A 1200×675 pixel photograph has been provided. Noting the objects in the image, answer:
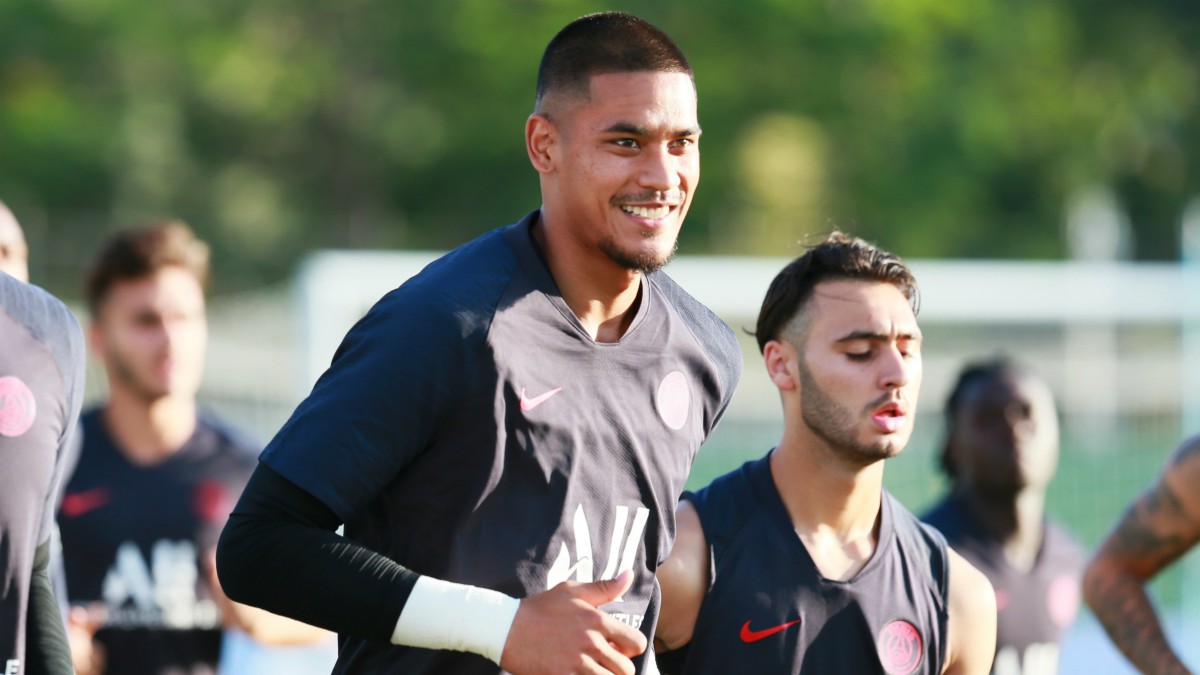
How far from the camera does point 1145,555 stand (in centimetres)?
513

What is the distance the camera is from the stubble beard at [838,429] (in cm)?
459

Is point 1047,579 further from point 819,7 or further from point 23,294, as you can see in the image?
point 819,7

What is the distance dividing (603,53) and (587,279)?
0.47 m

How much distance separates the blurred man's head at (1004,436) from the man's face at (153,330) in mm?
3217

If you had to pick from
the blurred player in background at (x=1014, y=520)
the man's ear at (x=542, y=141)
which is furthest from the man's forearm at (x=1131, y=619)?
the man's ear at (x=542, y=141)

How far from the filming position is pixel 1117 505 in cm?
1152

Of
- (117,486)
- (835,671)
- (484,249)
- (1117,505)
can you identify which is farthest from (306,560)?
(1117,505)

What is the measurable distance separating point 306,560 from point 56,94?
25.0m

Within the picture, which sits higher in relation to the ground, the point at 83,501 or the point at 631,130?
the point at 631,130

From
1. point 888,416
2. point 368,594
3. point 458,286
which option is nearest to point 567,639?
point 368,594

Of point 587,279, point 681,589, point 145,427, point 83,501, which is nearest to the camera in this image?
point 587,279

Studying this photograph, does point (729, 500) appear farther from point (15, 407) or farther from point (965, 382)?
point (965, 382)

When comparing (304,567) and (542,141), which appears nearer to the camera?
(304,567)

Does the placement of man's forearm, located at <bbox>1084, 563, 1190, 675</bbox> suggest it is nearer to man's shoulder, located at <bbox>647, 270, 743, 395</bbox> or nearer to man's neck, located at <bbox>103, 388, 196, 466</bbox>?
man's shoulder, located at <bbox>647, 270, 743, 395</bbox>
